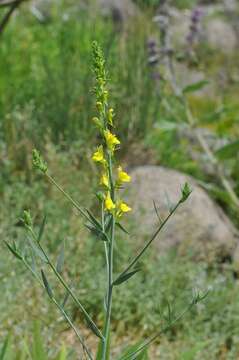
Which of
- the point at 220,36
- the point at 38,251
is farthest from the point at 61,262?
the point at 220,36

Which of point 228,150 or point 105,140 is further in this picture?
point 228,150

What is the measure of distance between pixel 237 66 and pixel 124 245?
22.2 feet

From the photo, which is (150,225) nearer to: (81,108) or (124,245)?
(124,245)

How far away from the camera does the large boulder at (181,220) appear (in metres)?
4.62

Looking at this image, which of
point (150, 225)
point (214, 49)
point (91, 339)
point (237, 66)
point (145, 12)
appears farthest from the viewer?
point (214, 49)

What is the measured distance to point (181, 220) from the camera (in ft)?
15.6

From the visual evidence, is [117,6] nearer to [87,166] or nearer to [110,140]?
[87,166]

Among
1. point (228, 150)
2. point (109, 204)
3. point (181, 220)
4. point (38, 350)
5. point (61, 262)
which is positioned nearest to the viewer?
point (109, 204)

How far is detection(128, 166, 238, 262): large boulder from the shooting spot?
15.1 feet

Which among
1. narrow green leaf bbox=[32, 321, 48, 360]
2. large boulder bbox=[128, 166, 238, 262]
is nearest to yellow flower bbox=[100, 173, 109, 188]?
narrow green leaf bbox=[32, 321, 48, 360]

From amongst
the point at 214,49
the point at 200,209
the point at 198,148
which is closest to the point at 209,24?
the point at 214,49

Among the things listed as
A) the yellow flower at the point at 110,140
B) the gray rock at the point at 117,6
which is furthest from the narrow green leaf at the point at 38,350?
the gray rock at the point at 117,6

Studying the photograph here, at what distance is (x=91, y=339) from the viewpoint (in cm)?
365

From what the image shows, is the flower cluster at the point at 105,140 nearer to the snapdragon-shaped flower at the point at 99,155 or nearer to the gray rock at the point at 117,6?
the snapdragon-shaped flower at the point at 99,155
